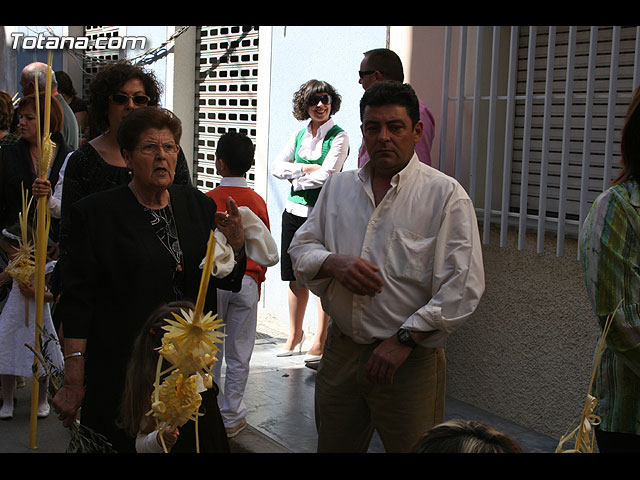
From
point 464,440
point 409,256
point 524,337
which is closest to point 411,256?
point 409,256

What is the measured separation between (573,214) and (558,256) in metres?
0.37

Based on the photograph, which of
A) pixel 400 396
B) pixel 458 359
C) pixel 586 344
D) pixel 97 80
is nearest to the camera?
pixel 400 396

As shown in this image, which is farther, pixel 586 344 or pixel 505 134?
pixel 505 134

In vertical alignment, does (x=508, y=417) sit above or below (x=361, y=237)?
below

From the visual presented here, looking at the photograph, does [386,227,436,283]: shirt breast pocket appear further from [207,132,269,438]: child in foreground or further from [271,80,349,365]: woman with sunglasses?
[271,80,349,365]: woman with sunglasses

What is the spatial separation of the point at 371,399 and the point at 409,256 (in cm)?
62

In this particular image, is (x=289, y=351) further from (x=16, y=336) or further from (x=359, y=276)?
(x=359, y=276)

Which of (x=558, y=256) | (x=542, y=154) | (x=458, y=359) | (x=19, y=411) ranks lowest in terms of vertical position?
(x=19, y=411)

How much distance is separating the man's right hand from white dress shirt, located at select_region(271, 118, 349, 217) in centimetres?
335

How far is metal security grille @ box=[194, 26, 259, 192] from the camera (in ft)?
29.8

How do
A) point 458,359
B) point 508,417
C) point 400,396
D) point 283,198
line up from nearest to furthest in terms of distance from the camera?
1. point 400,396
2. point 508,417
3. point 458,359
4. point 283,198
